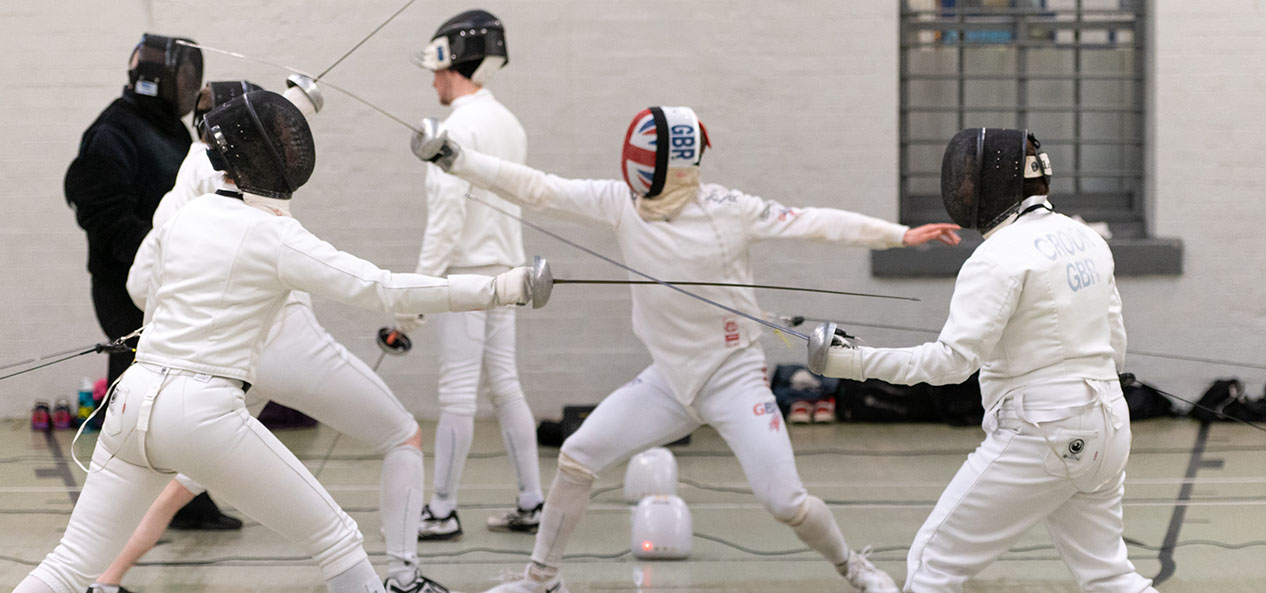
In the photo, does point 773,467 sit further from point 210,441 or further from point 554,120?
point 554,120

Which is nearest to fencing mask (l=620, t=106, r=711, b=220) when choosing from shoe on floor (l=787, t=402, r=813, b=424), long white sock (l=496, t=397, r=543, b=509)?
long white sock (l=496, t=397, r=543, b=509)

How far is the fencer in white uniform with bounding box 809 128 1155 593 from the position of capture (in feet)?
7.27

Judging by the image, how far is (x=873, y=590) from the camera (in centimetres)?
295

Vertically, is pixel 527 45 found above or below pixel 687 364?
above

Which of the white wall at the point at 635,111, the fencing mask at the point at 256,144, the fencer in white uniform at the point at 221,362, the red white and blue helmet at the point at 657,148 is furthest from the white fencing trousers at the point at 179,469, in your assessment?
the white wall at the point at 635,111

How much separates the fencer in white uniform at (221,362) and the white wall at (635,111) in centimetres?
306

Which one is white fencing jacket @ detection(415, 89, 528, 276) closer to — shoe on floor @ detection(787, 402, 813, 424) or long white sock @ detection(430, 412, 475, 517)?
long white sock @ detection(430, 412, 475, 517)

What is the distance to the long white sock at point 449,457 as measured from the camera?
3.56 metres

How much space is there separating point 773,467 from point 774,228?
0.58m

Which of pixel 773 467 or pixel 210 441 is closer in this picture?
pixel 210 441

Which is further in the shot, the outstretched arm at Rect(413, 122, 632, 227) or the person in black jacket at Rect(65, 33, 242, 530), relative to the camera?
the person in black jacket at Rect(65, 33, 242, 530)

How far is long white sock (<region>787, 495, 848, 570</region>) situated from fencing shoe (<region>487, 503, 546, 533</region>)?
3.21 feet

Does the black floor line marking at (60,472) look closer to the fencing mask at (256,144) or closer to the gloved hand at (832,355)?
the fencing mask at (256,144)

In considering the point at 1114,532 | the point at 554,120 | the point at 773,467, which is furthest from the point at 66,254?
the point at 1114,532
